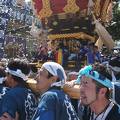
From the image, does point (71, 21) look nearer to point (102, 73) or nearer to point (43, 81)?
point (43, 81)

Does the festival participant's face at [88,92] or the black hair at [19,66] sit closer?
the festival participant's face at [88,92]

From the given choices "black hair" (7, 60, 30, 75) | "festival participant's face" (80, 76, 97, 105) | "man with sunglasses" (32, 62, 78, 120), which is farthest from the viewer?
"black hair" (7, 60, 30, 75)

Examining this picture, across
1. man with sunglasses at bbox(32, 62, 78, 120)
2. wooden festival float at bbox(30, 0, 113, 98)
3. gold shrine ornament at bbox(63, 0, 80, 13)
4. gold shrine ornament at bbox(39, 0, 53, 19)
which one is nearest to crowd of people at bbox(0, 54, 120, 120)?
man with sunglasses at bbox(32, 62, 78, 120)

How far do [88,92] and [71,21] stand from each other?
785cm

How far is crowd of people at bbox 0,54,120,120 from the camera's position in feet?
8.37

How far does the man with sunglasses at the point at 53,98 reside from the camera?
2.70 m

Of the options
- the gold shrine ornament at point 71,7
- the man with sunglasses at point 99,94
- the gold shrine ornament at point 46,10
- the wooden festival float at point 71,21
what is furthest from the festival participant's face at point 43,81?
the gold shrine ornament at point 46,10

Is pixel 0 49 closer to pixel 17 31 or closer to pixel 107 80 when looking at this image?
pixel 17 31

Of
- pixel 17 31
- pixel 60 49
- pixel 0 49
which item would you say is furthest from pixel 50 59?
pixel 17 31

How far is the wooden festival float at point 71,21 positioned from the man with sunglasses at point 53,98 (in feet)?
22.2

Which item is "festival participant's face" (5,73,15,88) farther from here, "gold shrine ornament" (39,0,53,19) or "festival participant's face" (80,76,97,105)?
"gold shrine ornament" (39,0,53,19)

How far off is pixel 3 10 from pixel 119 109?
1692cm

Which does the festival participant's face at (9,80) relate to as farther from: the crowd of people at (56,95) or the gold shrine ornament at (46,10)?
the gold shrine ornament at (46,10)

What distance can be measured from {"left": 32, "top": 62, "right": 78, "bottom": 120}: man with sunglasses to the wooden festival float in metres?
6.76
